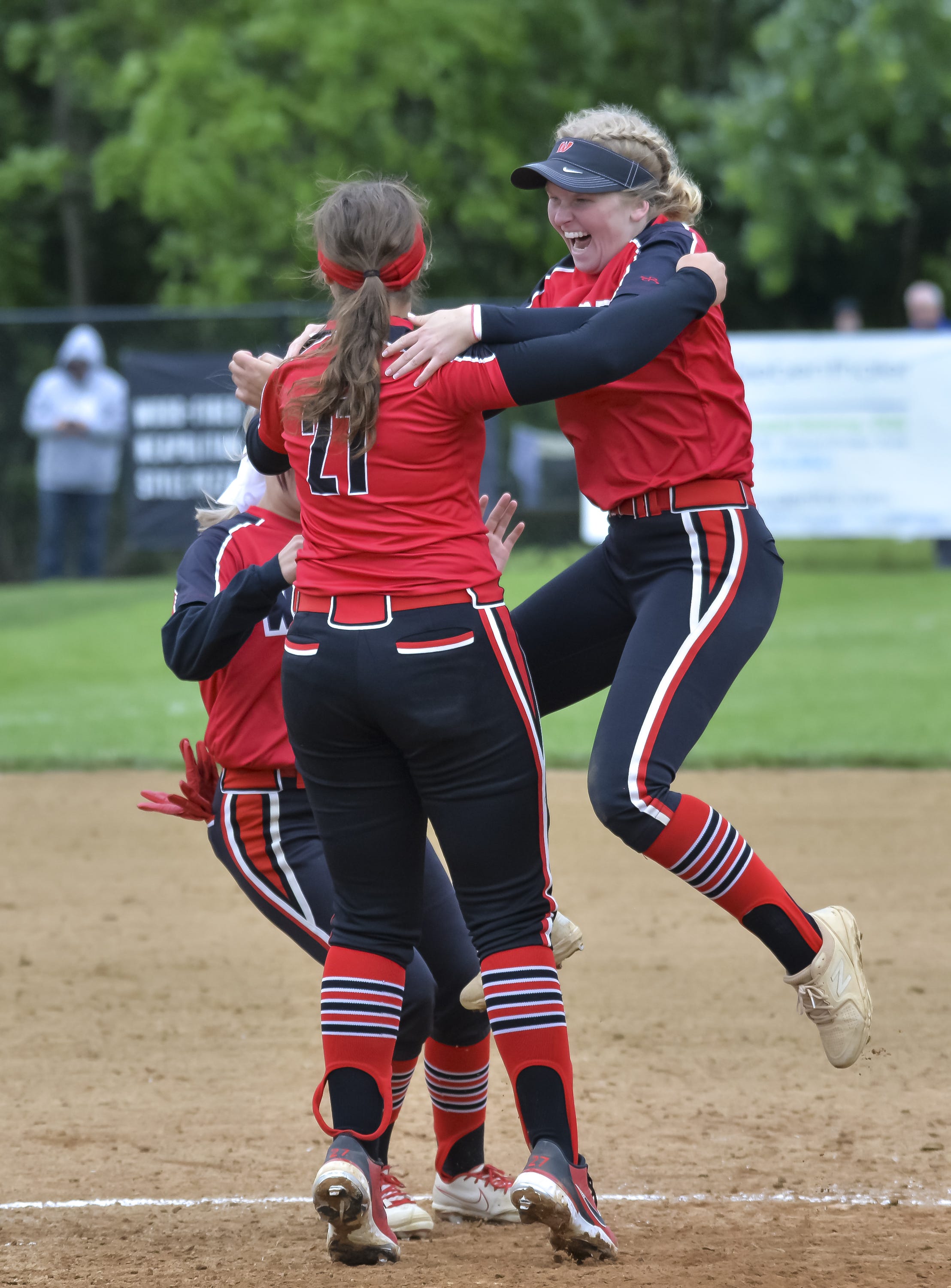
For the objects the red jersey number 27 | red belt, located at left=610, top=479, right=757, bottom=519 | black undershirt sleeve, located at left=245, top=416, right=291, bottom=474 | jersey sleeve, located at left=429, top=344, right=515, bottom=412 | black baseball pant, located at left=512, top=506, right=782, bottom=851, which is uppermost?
jersey sleeve, located at left=429, top=344, right=515, bottom=412

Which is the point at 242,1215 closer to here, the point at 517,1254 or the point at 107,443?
the point at 517,1254

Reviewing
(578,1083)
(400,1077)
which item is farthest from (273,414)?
(578,1083)

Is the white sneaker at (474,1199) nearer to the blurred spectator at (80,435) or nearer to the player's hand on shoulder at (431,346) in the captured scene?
the player's hand on shoulder at (431,346)

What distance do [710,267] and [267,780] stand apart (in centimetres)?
150

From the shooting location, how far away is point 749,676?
1175 centimetres

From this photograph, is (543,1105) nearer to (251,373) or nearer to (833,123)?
(251,373)

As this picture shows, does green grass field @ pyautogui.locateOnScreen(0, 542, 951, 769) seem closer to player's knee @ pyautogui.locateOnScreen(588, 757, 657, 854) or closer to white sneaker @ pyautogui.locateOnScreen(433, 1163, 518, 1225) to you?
white sneaker @ pyautogui.locateOnScreen(433, 1163, 518, 1225)

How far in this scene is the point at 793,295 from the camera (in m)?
22.0

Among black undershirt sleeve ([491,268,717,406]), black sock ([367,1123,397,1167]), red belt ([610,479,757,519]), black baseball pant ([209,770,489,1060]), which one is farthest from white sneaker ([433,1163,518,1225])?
black undershirt sleeve ([491,268,717,406])

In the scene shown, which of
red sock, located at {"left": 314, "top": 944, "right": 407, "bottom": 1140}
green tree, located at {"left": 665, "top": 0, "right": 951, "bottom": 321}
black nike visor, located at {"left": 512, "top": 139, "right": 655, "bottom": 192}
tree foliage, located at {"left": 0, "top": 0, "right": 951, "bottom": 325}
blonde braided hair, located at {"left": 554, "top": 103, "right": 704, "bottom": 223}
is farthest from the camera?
tree foliage, located at {"left": 0, "top": 0, "right": 951, "bottom": 325}

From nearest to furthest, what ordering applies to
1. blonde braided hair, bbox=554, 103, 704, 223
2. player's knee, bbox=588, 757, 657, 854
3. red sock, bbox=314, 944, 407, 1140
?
red sock, bbox=314, 944, 407, 1140, player's knee, bbox=588, 757, 657, 854, blonde braided hair, bbox=554, 103, 704, 223

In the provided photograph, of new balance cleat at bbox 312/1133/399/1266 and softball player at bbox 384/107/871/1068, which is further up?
softball player at bbox 384/107/871/1068

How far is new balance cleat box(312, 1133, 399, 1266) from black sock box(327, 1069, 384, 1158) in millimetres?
38

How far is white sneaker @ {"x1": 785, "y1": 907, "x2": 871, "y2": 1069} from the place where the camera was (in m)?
3.60
